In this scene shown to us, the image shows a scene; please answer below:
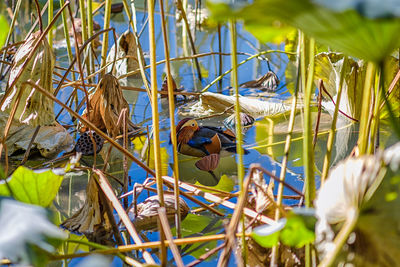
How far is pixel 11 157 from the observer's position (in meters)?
0.83

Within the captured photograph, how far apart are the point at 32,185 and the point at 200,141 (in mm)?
463

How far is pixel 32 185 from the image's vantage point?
15.7 inches

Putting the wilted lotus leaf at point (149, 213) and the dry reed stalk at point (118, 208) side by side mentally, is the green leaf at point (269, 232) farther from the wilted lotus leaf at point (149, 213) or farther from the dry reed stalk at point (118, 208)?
the wilted lotus leaf at point (149, 213)

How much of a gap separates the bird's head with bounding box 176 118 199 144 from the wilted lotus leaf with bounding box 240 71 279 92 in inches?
16.9

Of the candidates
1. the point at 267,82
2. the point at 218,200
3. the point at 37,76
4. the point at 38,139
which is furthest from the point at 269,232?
the point at 267,82

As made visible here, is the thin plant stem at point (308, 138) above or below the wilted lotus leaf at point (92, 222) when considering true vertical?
above

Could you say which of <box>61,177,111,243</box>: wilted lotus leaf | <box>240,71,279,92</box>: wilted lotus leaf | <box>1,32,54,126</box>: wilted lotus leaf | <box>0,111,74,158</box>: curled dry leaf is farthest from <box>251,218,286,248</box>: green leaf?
<box>240,71,279,92</box>: wilted lotus leaf

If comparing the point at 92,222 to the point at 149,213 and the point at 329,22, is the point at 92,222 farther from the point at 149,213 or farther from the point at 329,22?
the point at 329,22

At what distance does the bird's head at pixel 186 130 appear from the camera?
849 millimetres

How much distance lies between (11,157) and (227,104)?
459 mm

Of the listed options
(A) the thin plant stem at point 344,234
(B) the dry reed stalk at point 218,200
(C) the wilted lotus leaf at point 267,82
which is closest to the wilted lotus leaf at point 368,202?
(A) the thin plant stem at point 344,234

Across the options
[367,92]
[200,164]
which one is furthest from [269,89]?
[367,92]

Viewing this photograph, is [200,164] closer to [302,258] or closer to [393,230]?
[302,258]

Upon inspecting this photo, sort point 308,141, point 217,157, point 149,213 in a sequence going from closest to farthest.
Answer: point 308,141
point 149,213
point 217,157
